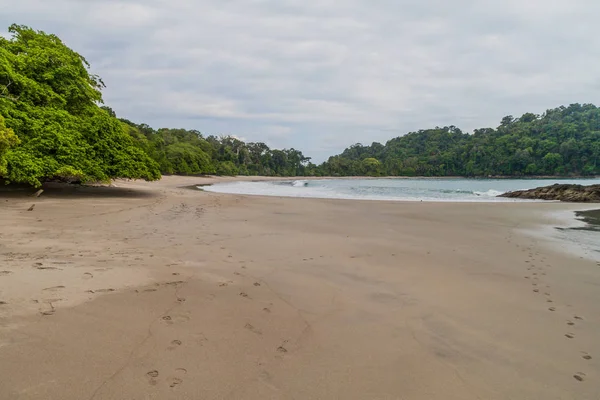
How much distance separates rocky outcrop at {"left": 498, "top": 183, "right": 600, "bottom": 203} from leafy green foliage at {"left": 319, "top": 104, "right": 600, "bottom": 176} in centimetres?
8446

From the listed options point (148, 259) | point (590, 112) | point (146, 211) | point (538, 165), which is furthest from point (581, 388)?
point (590, 112)

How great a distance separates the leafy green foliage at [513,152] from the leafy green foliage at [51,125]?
106512mm

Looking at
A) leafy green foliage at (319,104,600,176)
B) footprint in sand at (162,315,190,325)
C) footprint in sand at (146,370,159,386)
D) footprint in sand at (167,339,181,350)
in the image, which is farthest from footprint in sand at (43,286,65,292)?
leafy green foliage at (319,104,600,176)

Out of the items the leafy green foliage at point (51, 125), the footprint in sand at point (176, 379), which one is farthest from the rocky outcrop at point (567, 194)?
the footprint in sand at point (176, 379)

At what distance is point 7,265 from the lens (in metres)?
4.66

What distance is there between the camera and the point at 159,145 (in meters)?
69.4

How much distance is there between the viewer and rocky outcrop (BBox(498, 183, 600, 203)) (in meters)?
24.2

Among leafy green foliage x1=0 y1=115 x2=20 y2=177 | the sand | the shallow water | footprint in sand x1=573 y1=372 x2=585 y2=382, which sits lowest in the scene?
the shallow water

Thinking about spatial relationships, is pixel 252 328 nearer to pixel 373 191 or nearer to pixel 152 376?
pixel 152 376

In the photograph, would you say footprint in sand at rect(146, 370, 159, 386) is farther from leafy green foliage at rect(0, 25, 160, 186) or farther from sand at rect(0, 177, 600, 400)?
leafy green foliage at rect(0, 25, 160, 186)

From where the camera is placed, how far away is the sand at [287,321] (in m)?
2.45

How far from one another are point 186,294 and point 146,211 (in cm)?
944

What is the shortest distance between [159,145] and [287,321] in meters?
72.6

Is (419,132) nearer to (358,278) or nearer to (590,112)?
(590,112)
